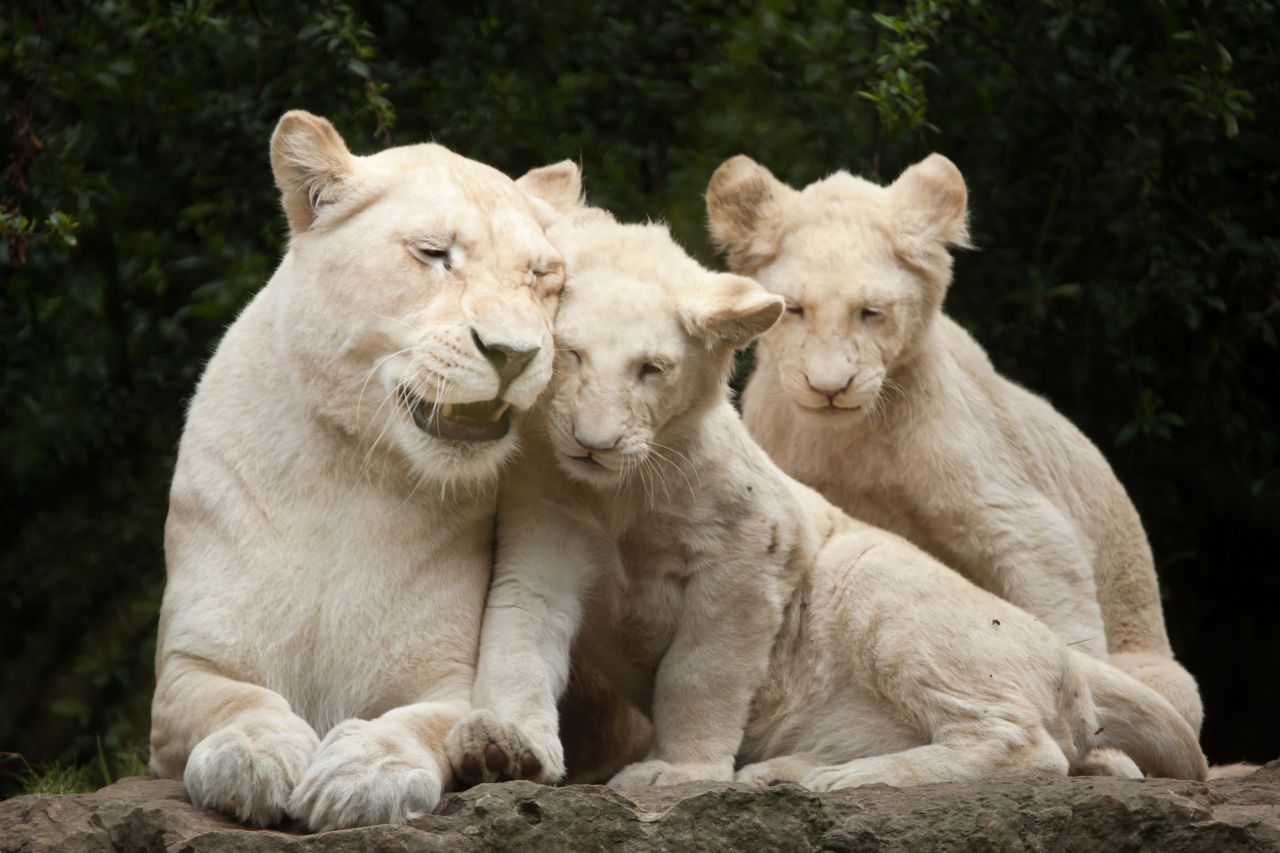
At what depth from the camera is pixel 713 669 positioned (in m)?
4.81

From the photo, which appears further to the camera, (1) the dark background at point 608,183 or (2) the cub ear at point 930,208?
(1) the dark background at point 608,183

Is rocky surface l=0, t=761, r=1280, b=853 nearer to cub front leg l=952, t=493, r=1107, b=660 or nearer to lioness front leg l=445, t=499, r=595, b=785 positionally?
lioness front leg l=445, t=499, r=595, b=785

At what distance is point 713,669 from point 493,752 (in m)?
0.81

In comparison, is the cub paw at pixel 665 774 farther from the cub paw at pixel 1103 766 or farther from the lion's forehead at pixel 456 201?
the lion's forehead at pixel 456 201

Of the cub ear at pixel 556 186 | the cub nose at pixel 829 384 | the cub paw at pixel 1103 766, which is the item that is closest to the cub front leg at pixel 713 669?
the cub nose at pixel 829 384

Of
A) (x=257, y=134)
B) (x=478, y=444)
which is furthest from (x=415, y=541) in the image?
(x=257, y=134)

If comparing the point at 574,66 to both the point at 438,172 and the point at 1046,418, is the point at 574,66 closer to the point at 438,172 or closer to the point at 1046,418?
the point at 1046,418

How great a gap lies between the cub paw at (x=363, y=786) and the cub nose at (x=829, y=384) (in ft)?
6.82

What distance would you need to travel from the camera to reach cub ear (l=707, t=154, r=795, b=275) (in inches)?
244

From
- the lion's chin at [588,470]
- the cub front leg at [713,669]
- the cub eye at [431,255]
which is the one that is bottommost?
the cub front leg at [713,669]

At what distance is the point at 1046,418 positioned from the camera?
668 centimetres

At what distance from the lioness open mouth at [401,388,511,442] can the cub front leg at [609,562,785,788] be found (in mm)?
766

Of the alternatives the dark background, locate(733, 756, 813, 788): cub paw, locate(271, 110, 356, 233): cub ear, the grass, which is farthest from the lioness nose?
the dark background

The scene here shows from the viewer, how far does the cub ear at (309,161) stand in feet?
15.4
